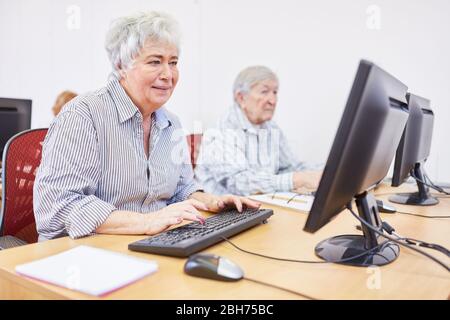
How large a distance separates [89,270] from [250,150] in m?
1.50

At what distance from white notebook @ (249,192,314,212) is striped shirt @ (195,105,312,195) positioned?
0.23 metres

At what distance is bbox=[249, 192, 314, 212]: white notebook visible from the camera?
144 cm

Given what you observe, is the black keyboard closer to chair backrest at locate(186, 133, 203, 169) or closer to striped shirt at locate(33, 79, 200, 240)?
striped shirt at locate(33, 79, 200, 240)

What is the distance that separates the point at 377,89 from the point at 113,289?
551 millimetres

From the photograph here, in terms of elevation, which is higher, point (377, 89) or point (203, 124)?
point (377, 89)

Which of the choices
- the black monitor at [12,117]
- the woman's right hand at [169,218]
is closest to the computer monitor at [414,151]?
the woman's right hand at [169,218]

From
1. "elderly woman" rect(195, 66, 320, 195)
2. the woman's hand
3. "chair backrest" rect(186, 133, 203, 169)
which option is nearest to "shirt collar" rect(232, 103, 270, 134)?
"elderly woman" rect(195, 66, 320, 195)

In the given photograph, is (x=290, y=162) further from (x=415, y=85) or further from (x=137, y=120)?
(x=137, y=120)

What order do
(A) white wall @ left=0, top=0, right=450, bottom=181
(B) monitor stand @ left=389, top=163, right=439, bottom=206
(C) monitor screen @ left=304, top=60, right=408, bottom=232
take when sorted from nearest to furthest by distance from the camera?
(C) monitor screen @ left=304, top=60, right=408, bottom=232 < (B) monitor stand @ left=389, top=163, right=439, bottom=206 < (A) white wall @ left=0, top=0, right=450, bottom=181

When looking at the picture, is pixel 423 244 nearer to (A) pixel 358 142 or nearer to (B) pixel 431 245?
(B) pixel 431 245

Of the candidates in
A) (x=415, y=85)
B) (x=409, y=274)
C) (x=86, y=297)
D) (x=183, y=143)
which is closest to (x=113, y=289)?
(x=86, y=297)

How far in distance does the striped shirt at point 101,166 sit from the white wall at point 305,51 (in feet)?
1.85

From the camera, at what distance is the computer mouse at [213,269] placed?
0.73 meters

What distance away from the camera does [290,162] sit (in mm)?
2438
